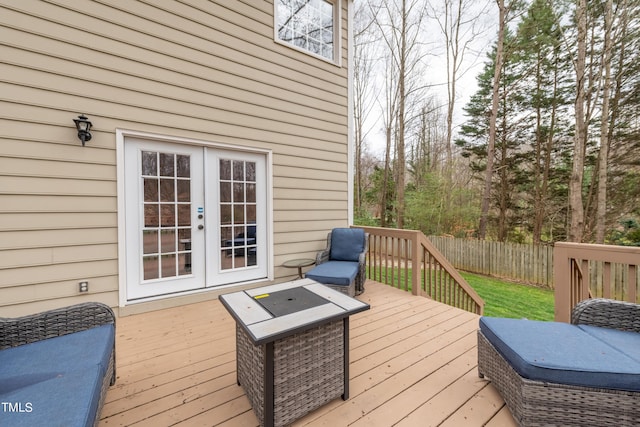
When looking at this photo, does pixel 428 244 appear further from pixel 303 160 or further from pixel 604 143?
pixel 604 143

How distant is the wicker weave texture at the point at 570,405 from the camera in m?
1.29

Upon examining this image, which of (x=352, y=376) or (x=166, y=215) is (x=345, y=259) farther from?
(x=166, y=215)

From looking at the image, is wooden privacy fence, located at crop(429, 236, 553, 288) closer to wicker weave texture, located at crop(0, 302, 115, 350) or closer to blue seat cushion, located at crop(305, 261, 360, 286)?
blue seat cushion, located at crop(305, 261, 360, 286)

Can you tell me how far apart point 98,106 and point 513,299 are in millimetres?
7960

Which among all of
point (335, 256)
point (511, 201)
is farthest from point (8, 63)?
point (511, 201)

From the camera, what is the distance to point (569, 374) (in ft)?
4.25

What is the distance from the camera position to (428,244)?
361 centimetres

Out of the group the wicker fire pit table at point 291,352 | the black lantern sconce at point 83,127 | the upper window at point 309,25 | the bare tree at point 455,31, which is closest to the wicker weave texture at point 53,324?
the wicker fire pit table at point 291,352

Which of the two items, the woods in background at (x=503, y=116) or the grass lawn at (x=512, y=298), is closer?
the grass lawn at (x=512, y=298)

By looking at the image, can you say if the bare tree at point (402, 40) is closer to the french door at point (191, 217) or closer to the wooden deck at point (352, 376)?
the french door at point (191, 217)

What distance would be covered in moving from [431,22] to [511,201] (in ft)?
22.4

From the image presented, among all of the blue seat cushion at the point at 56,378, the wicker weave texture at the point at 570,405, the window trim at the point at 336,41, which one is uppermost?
the window trim at the point at 336,41

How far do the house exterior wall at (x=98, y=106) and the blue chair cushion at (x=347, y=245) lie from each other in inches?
32.4

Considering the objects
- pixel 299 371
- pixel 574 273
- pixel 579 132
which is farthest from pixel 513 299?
pixel 299 371
